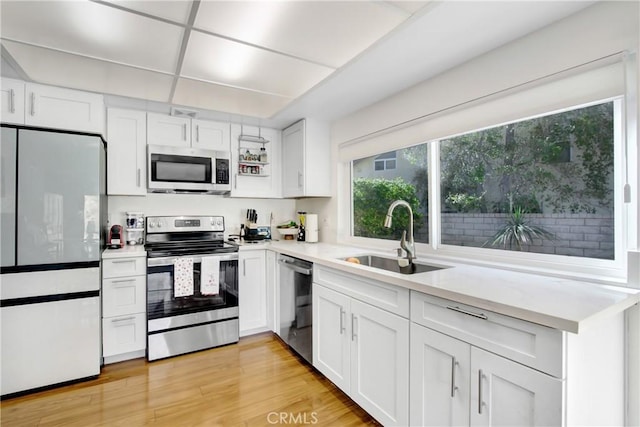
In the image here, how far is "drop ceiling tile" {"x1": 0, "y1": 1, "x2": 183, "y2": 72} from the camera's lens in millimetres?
1484

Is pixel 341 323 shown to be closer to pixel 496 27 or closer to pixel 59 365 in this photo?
pixel 496 27

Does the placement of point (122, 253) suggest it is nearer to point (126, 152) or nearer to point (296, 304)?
point (126, 152)

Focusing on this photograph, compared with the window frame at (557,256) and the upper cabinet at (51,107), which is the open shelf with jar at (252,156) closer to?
the upper cabinet at (51,107)

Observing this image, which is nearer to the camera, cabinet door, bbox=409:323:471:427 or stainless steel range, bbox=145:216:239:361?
cabinet door, bbox=409:323:471:427

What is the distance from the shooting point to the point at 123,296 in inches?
98.3

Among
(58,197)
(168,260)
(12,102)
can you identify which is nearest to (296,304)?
(168,260)

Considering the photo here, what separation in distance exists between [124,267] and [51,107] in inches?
51.5

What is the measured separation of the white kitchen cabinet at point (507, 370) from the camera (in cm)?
102

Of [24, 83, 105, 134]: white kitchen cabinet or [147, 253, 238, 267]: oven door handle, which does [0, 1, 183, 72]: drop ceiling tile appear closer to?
[24, 83, 105, 134]: white kitchen cabinet

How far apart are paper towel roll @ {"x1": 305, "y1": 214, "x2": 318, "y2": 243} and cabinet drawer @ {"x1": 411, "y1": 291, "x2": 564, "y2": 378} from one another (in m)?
1.94

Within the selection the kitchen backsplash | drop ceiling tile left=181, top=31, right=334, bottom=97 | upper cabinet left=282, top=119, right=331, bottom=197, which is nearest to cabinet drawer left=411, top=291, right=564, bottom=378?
drop ceiling tile left=181, top=31, right=334, bottom=97

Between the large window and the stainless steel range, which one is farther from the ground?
the large window

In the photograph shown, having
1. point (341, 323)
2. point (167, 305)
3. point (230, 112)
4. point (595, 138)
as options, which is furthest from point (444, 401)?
point (230, 112)

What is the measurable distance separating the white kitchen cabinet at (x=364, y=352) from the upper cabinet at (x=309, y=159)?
3.98ft
